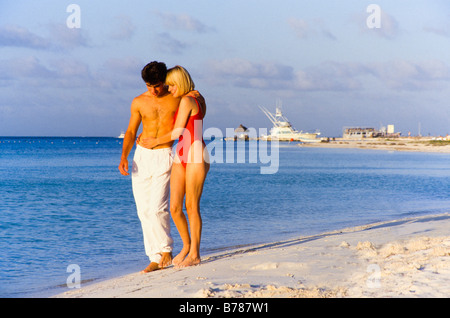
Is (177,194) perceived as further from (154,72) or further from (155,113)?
(154,72)

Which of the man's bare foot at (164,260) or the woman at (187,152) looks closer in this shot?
the woman at (187,152)

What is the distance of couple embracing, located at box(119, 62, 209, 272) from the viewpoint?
16.1 ft

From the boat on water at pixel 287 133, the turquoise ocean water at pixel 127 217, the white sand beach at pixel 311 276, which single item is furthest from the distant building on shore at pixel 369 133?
the white sand beach at pixel 311 276

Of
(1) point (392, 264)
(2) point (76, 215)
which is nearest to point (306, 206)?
(2) point (76, 215)

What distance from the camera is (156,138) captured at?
16.3 feet

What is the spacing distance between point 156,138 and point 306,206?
30.9 ft

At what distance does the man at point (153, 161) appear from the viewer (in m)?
4.96

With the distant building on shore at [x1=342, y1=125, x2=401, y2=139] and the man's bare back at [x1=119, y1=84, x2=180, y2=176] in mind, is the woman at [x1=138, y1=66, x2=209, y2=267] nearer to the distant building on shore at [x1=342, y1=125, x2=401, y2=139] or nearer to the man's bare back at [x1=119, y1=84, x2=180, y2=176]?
the man's bare back at [x1=119, y1=84, x2=180, y2=176]

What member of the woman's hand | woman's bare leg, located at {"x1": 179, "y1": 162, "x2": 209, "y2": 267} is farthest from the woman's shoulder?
woman's bare leg, located at {"x1": 179, "y1": 162, "x2": 209, "y2": 267}

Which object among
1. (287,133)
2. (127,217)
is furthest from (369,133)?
(127,217)

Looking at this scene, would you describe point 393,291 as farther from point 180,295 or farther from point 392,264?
point 180,295

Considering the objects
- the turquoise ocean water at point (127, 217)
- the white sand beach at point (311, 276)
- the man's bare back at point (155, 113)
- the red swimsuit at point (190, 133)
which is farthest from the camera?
the turquoise ocean water at point (127, 217)

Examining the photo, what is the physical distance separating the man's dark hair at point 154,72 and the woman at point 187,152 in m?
0.11

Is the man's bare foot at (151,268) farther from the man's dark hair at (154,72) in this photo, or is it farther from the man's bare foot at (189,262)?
the man's dark hair at (154,72)
